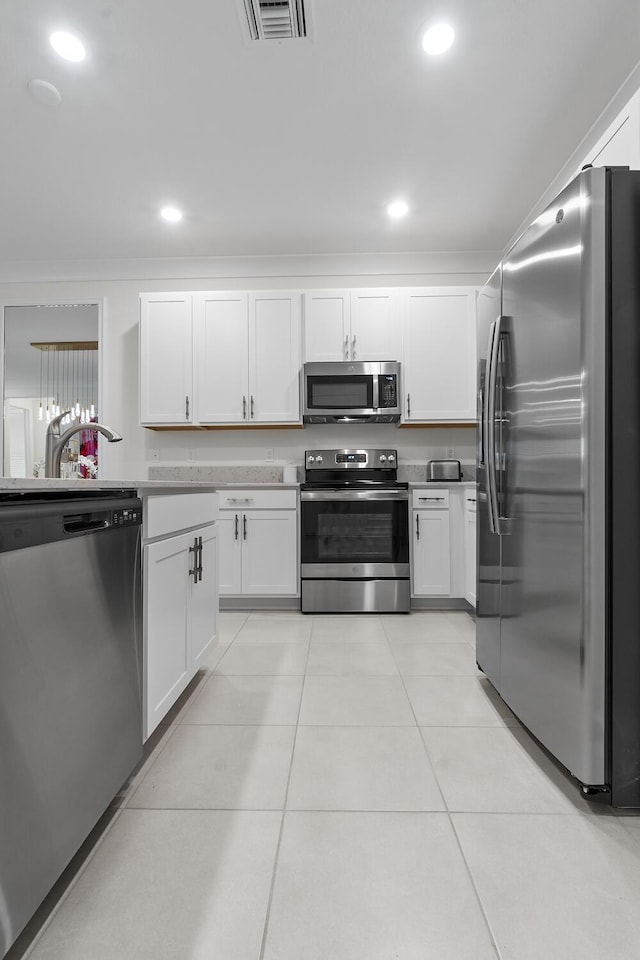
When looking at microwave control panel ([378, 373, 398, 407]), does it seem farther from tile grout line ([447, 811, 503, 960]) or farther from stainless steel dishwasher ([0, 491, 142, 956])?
tile grout line ([447, 811, 503, 960])

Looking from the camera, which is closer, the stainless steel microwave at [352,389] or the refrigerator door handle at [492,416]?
the refrigerator door handle at [492,416]

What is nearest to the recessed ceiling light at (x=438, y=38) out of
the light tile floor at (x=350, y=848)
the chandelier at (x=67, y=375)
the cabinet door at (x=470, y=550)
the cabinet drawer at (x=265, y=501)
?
the cabinet door at (x=470, y=550)

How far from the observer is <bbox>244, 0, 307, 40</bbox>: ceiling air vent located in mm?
1875

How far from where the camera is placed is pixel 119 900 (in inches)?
40.6

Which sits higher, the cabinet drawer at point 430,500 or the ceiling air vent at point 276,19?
the ceiling air vent at point 276,19

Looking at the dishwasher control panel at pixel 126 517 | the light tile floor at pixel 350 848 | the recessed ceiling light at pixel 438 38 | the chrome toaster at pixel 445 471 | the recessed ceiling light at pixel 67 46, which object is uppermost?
the recessed ceiling light at pixel 67 46

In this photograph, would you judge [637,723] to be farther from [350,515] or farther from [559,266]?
[350,515]

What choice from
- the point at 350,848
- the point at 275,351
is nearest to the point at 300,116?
the point at 275,351

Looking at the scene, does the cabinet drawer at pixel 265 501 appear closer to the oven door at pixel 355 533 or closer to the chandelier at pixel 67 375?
the oven door at pixel 355 533

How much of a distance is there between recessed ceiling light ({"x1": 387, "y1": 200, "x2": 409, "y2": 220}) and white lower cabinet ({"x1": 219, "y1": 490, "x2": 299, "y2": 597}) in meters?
2.05

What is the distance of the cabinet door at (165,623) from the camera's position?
59.2 inches

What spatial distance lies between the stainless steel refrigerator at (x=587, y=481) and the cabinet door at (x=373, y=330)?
215 centimetres

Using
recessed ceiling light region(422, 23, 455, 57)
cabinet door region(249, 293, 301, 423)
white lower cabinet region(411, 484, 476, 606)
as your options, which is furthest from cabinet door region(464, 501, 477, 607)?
recessed ceiling light region(422, 23, 455, 57)

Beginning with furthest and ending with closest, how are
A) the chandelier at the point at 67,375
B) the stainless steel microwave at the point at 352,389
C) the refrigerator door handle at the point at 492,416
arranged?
1. the chandelier at the point at 67,375
2. the stainless steel microwave at the point at 352,389
3. the refrigerator door handle at the point at 492,416
